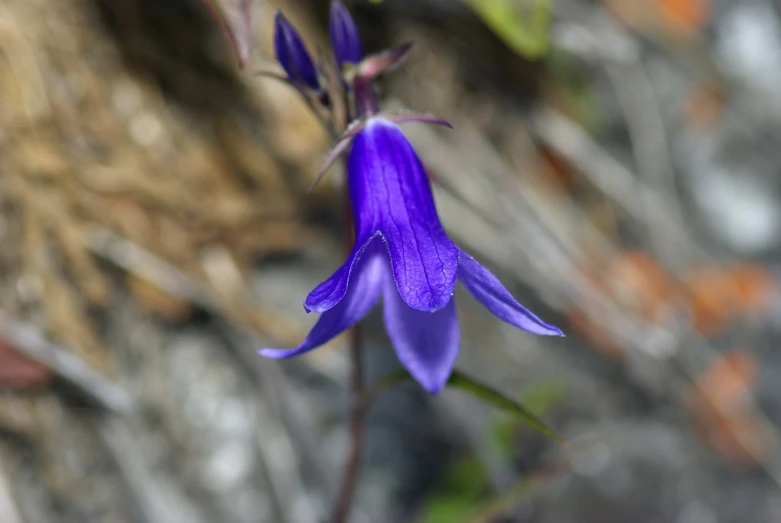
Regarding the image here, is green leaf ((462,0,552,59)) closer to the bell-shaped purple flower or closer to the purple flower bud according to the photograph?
the purple flower bud

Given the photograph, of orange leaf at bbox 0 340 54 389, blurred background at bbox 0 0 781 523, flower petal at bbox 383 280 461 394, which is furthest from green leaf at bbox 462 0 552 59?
orange leaf at bbox 0 340 54 389

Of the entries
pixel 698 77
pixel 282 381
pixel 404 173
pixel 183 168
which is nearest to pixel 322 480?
pixel 282 381

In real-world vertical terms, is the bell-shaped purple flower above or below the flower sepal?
above

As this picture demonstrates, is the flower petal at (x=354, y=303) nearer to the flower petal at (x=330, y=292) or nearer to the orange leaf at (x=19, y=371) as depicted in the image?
the flower petal at (x=330, y=292)

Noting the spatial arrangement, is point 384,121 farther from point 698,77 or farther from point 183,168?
point 698,77

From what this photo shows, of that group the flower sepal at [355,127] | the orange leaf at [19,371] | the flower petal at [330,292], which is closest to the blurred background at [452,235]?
the orange leaf at [19,371]

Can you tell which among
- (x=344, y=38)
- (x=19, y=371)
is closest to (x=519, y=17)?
(x=344, y=38)

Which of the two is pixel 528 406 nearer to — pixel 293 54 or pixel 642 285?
pixel 642 285
